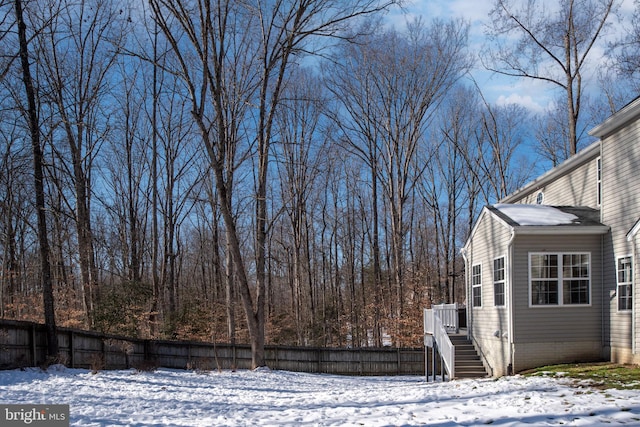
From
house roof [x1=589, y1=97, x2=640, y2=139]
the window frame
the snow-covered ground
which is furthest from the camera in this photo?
the window frame

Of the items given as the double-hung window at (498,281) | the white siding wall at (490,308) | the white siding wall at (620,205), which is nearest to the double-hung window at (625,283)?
the white siding wall at (620,205)

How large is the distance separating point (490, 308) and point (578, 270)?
8.25ft

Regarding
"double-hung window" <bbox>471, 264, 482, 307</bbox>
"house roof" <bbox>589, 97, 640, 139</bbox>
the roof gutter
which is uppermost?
"house roof" <bbox>589, 97, 640, 139</bbox>

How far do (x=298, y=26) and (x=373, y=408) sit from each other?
43.3 ft

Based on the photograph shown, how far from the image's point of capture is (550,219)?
12.8 metres

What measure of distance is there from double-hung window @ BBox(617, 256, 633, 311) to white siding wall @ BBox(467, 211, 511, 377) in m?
2.35

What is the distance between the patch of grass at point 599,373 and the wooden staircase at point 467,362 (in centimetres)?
265

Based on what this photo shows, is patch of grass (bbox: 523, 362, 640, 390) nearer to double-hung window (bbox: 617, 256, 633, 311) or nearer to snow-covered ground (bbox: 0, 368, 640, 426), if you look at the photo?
snow-covered ground (bbox: 0, 368, 640, 426)

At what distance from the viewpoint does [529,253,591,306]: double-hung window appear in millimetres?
12406

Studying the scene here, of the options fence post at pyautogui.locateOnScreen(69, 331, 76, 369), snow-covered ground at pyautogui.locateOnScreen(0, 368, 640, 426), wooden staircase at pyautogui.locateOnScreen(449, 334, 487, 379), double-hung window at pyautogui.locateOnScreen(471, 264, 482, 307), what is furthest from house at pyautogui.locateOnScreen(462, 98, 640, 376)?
fence post at pyautogui.locateOnScreen(69, 331, 76, 369)

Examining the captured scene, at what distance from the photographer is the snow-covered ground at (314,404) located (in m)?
6.64

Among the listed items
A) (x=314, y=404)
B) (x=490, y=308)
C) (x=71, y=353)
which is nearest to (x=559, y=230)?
(x=490, y=308)

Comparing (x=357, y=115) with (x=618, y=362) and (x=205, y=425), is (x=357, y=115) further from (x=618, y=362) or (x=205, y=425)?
(x=205, y=425)

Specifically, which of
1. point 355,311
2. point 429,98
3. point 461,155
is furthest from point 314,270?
point 429,98
